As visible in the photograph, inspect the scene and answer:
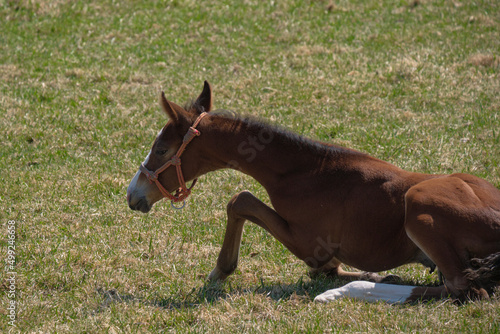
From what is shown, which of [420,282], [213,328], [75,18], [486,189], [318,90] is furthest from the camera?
[75,18]

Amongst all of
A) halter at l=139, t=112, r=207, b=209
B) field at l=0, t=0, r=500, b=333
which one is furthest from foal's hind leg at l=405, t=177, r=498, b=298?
halter at l=139, t=112, r=207, b=209

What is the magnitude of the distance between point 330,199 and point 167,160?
1405 millimetres

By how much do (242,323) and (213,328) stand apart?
21 centimetres

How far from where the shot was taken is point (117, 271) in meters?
5.65

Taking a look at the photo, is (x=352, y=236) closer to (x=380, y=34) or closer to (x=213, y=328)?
(x=213, y=328)

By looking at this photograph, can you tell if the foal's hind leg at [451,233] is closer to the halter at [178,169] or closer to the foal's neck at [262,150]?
the foal's neck at [262,150]

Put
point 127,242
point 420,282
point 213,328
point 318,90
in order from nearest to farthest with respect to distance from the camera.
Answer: point 213,328, point 420,282, point 127,242, point 318,90

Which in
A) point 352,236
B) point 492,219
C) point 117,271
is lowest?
point 117,271

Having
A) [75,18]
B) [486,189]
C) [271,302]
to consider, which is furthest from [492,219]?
[75,18]

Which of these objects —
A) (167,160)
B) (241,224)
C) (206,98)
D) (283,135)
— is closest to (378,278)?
(241,224)

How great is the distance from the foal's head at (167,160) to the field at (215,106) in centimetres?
73

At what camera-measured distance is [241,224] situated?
546 centimetres

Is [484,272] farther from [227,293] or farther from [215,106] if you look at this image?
[215,106]

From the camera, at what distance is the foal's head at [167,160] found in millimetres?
5301
